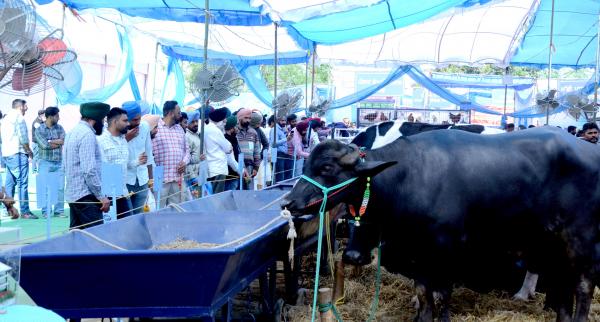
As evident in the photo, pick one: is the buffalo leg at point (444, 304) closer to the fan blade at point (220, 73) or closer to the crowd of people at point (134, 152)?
the crowd of people at point (134, 152)

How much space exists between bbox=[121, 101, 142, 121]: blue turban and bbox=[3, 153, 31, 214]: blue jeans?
4045 mm

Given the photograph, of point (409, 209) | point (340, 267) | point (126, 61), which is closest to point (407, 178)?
point (409, 209)

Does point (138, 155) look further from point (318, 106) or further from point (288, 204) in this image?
point (318, 106)

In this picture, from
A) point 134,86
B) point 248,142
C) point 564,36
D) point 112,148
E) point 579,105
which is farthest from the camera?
point 564,36

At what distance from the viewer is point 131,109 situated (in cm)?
631

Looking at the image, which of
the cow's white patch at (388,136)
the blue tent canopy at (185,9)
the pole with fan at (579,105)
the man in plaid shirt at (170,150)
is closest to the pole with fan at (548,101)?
the pole with fan at (579,105)

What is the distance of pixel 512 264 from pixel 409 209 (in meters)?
1.57

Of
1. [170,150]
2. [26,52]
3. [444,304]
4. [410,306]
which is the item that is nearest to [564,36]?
[170,150]

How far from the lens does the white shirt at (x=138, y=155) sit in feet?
21.1

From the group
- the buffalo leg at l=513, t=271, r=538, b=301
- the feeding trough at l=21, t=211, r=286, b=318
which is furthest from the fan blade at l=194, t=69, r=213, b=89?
the buffalo leg at l=513, t=271, r=538, b=301

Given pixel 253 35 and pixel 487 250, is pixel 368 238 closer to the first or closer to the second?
pixel 487 250

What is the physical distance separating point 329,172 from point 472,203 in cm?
103

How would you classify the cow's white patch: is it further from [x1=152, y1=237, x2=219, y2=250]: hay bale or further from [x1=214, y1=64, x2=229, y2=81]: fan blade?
[x1=152, y1=237, x2=219, y2=250]: hay bale

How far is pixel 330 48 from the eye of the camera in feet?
59.9
